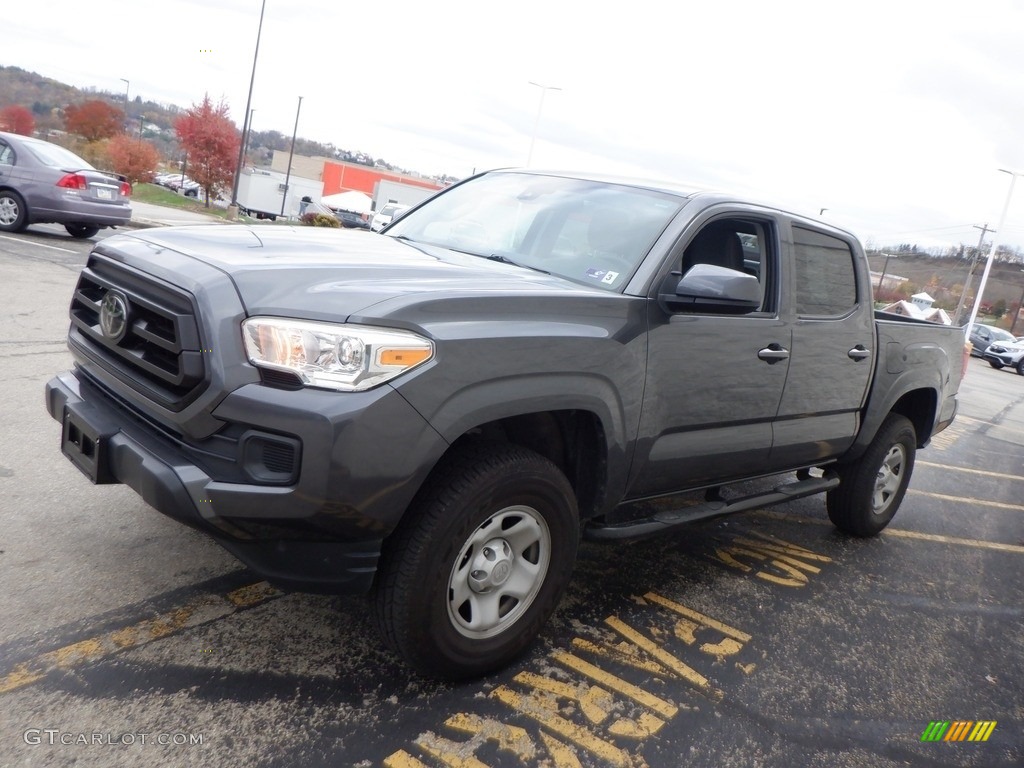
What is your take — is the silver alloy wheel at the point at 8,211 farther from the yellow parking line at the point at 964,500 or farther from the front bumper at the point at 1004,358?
the front bumper at the point at 1004,358

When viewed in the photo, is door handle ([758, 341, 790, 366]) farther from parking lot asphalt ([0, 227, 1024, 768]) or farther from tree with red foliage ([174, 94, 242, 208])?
tree with red foliage ([174, 94, 242, 208])

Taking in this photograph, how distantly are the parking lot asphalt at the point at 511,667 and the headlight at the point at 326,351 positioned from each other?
110 cm

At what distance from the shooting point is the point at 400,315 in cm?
255

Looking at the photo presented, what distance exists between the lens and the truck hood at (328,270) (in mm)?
2588

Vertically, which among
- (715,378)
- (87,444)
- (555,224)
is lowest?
(87,444)

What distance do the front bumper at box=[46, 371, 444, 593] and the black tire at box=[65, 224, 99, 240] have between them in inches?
498

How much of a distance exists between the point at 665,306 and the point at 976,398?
16.2 meters

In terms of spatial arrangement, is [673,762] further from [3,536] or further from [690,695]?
[3,536]

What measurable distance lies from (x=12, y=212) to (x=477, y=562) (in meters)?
12.6

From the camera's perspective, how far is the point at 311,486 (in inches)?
95.3

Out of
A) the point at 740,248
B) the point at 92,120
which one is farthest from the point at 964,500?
the point at 92,120

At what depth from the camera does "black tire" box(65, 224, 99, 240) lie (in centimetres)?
1370

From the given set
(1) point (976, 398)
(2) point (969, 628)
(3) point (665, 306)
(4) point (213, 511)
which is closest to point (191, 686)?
(4) point (213, 511)

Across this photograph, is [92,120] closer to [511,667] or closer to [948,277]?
[948,277]
